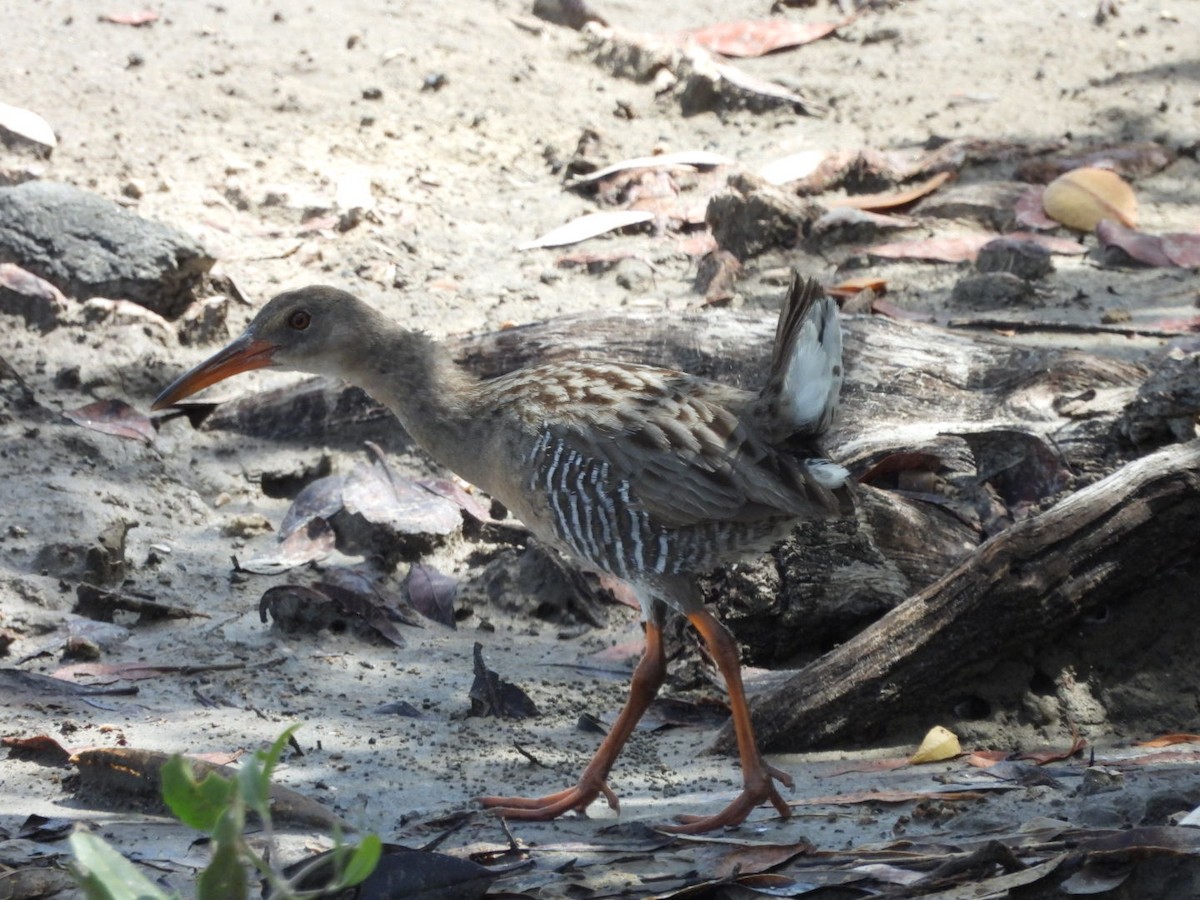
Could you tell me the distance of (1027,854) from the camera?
323cm

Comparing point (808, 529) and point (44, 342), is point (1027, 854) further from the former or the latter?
point (44, 342)

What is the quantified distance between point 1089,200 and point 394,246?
3.48 m

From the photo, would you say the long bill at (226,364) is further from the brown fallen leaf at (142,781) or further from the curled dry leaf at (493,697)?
→ the brown fallen leaf at (142,781)

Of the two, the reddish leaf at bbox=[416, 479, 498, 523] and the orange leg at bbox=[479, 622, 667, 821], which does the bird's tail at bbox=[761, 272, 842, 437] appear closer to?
the orange leg at bbox=[479, 622, 667, 821]

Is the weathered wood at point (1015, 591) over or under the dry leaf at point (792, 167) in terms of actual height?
under

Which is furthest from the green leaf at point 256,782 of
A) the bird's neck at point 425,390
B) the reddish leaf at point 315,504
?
the reddish leaf at point 315,504

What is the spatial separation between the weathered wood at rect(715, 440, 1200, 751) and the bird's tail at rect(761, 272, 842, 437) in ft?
2.03

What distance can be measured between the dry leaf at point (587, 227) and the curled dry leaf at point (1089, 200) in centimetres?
204

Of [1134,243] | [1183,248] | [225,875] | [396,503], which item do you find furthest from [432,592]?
[1183,248]

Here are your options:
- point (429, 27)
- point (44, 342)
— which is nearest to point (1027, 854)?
point (44, 342)

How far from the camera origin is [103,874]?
229 cm

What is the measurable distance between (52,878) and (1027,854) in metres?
2.00

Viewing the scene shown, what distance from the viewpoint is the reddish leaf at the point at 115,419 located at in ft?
20.3

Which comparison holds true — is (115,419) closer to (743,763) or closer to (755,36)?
(743,763)
